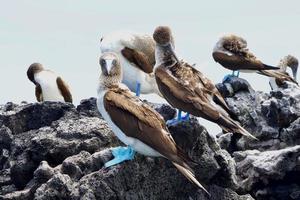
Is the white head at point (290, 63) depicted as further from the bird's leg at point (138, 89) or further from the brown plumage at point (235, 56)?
the bird's leg at point (138, 89)

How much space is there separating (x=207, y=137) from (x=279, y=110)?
4.09 metres

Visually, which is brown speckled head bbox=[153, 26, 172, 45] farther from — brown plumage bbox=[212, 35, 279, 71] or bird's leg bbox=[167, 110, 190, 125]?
brown plumage bbox=[212, 35, 279, 71]

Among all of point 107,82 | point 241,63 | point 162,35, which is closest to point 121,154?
point 107,82

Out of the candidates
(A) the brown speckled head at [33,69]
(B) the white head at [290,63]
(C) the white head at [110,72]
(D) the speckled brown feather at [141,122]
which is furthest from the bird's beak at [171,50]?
(B) the white head at [290,63]


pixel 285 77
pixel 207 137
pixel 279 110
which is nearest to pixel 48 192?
pixel 207 137

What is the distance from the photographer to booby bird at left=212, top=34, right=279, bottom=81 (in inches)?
819

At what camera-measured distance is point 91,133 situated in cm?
1388

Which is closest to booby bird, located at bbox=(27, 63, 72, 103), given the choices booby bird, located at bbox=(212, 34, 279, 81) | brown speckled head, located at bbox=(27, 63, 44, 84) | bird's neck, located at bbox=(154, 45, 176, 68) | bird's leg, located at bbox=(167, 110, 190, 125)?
brown speckled head, located at bbox=(27, 63, 44, 84)

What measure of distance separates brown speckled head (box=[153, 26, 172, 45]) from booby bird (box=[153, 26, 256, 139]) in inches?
16.4

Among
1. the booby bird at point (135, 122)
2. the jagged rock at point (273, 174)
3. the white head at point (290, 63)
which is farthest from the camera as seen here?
the white head at point (290, 63)

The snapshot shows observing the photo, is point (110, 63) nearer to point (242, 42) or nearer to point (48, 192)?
point (48, 192)

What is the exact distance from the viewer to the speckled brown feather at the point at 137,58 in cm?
1845

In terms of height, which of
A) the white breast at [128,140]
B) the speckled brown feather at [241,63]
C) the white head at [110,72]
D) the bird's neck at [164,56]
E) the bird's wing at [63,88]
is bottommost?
the bird's wing at [63,88]

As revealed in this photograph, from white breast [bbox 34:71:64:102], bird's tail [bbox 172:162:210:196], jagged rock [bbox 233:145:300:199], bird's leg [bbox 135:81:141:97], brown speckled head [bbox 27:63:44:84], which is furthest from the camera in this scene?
brown speckled head [bbox 27:63:44:84]
